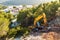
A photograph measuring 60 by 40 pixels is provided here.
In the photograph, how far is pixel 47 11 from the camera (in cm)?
1367

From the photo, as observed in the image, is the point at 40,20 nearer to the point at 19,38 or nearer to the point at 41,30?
the point at 41,30

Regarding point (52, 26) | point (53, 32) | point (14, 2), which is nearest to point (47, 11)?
point (52, 26)

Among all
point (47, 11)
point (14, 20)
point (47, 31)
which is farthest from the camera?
point (14, 20)

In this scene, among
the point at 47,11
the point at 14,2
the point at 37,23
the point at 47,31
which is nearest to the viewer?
the point at 47,31

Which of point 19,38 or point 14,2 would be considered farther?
point 14,2

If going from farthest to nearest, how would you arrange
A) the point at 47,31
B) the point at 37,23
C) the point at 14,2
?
the point at 14,2 → the point at 37,23 → the point at 47,31

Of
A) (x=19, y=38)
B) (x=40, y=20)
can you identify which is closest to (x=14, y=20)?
(x=40, y=20)

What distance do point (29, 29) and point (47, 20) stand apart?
1.65m

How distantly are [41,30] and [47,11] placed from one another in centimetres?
188

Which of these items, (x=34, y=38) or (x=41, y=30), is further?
(x=41, y=30)

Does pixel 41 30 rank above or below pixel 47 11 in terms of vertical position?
below

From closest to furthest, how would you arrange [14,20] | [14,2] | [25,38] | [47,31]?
[25,38] < [47,31] < [14,20] < [14,2]

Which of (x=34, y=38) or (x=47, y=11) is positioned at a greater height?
(x=47, y=11)

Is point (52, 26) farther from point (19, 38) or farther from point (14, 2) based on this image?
→ point (14, 2)
